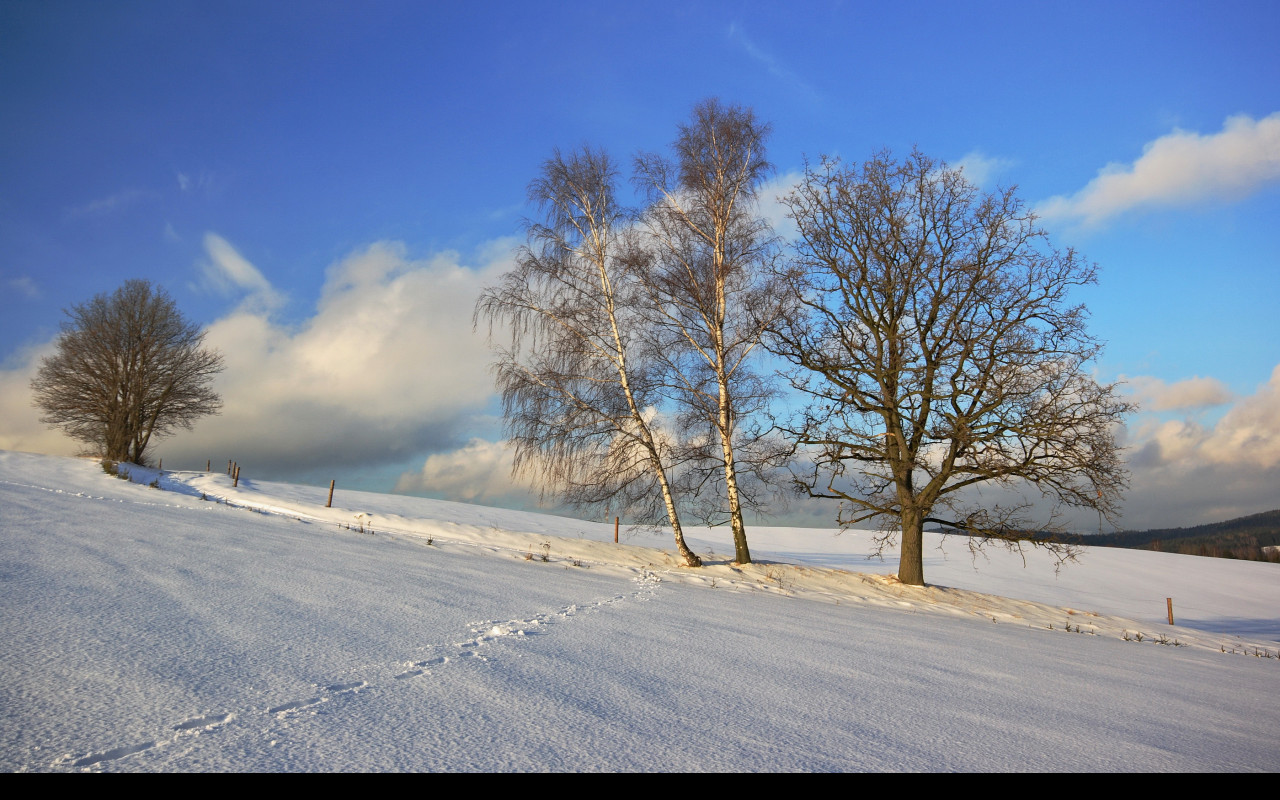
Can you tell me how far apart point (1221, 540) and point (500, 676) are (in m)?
79.8

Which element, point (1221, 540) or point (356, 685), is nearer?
point (356, 685)

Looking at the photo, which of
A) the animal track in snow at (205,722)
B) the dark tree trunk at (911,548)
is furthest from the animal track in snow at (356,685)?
the dark tree trunk at (911,548)

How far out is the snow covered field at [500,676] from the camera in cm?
267

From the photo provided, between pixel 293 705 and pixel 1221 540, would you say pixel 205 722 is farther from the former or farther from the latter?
pixel 1221 540

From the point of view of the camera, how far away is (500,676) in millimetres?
3736

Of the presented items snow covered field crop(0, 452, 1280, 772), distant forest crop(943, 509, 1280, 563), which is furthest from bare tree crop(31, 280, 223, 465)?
distant forest crop(943, 509, 1280, 563)

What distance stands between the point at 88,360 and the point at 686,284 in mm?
31931

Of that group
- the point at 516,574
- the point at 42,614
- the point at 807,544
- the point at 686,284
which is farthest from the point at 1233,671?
the point at 807,544

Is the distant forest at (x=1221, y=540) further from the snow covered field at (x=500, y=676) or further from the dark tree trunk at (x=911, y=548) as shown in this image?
the snow covered field at (x=500, y=676)

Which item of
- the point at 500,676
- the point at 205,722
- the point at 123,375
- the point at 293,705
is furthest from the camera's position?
the point at 123,375

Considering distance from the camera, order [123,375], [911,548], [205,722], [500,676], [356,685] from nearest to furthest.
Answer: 1. [205,722]
2. [356,685]
3. [500,676]
4. [911,548]
5. [123,375]

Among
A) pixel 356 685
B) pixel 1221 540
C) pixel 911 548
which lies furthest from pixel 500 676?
pixel 1221 540

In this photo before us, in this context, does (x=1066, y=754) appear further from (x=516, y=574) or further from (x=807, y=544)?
(x=807, y=544)

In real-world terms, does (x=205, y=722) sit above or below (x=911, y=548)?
below
